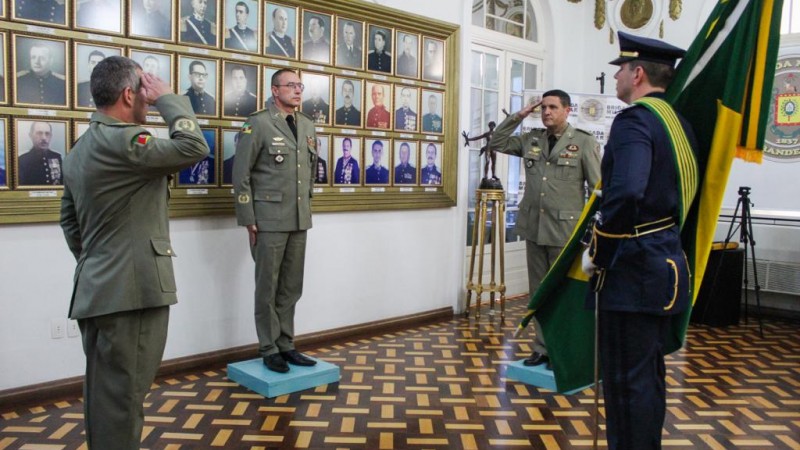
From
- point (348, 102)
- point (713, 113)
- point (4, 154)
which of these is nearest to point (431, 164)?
point (348, 102)

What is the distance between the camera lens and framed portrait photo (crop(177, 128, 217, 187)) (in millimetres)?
4066

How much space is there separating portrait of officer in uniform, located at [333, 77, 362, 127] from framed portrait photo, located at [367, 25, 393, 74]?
210 millimetres

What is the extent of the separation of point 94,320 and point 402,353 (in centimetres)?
275

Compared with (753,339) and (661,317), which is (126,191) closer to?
(661,317)

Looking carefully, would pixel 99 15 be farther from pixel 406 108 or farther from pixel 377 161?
pixel 406 108

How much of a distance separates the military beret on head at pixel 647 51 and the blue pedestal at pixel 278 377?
7.86 feet

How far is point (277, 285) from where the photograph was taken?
399 cm

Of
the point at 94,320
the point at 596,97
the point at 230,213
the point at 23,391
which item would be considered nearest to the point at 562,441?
the point at 94,320

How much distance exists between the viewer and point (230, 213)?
14.0 feet

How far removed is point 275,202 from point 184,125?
1752mm

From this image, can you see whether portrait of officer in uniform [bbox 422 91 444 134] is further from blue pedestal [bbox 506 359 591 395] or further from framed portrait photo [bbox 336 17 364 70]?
blue pedestal [bbox 506 359 591 395]

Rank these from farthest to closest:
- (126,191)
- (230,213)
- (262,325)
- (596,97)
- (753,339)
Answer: (596,97)
(753,339)
(230,213)
(262,325)
(126,191)

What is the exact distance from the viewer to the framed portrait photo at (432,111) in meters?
5.55

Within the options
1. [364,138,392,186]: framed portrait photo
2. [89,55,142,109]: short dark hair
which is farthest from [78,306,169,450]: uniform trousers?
[364,138,392,186]: framed portrait photo
